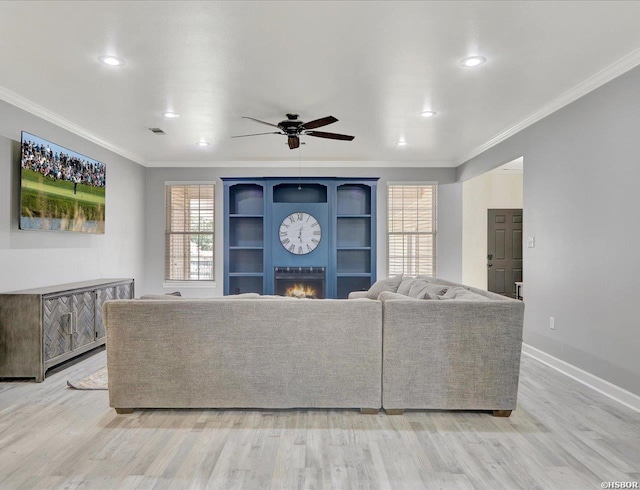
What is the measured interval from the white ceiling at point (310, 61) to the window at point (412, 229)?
7.01ft

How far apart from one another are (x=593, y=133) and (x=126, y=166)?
6.11 meters

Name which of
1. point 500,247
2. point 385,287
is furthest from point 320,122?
point 500,247

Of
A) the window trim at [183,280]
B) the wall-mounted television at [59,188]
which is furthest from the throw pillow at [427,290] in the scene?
the window trim at [183,280]

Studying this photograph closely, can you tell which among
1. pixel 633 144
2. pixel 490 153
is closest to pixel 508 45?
pixel 633 144

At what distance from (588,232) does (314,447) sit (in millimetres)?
3002

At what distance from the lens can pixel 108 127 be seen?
510 cm

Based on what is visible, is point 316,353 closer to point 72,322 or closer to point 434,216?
point 72,322

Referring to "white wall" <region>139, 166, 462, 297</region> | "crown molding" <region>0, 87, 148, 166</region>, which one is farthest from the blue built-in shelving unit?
"crown molding" <region>0, 87, 148, 166</region>

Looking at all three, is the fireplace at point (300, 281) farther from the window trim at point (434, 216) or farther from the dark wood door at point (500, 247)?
the dark wood door at point (500, 247)

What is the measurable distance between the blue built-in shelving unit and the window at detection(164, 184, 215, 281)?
426 mm

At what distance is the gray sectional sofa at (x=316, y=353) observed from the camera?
290cm

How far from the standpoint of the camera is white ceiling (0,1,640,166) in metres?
2.53

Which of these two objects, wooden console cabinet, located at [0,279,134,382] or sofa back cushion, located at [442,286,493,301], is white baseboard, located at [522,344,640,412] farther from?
wooden console cabinet, located at [0,279,134,382]

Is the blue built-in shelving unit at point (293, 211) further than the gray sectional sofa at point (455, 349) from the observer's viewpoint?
Yes
